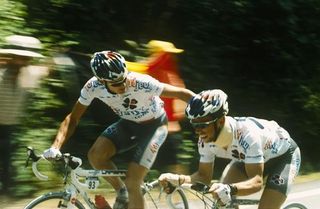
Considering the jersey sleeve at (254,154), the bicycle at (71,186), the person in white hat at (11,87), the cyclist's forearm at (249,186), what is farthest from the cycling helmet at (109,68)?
the person in white hat at (11,87)

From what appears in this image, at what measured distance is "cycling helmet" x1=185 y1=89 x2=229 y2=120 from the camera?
4.46 m

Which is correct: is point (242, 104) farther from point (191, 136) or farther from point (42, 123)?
point (42, 123)

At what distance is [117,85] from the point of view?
551 centimetres

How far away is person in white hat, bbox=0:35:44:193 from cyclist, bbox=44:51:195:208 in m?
1.64

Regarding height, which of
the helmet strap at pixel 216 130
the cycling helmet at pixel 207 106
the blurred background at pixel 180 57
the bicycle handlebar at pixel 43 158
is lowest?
the blurred background at pixel 180 57

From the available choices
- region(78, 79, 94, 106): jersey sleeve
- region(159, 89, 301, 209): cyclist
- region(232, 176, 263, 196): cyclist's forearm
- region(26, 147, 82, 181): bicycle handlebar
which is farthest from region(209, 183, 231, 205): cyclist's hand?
region(78, 79, 94, 106): jersey sleeve

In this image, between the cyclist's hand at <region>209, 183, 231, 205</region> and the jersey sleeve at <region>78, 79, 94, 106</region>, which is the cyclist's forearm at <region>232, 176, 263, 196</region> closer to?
the cyclist's hand at <region>209, 183, 231, 205</region>

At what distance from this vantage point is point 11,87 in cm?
716

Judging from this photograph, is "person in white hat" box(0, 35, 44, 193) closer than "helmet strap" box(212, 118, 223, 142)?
No

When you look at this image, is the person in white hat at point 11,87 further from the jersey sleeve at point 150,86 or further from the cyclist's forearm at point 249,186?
the cyclist's forearm at point 249,186

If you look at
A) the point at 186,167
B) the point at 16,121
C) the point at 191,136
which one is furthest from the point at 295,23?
the point at 16,121

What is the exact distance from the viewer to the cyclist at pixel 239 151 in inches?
175

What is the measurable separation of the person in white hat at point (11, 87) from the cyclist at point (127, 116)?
64.6 inches

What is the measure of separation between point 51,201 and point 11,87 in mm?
2265
